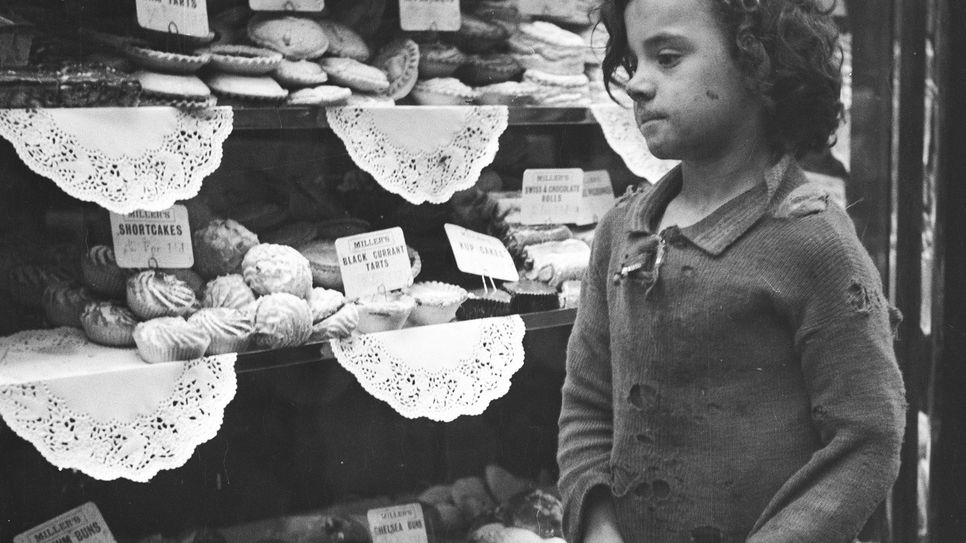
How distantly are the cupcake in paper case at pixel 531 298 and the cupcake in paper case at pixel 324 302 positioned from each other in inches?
12.6

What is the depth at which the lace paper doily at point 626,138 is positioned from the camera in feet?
6.27

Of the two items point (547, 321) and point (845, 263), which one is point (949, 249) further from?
point (845, 263)

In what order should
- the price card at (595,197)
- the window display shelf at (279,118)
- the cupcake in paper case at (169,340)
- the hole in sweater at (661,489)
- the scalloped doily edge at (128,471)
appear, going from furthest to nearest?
the price card at (595,197), the window display shelf at (279,118), the cupcake in paper case at (169,340), the scalloped doily edge at (128,471), the hole in sweater at (661,489)

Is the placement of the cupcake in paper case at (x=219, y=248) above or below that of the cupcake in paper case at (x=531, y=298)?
above

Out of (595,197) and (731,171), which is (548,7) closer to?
(595,197)

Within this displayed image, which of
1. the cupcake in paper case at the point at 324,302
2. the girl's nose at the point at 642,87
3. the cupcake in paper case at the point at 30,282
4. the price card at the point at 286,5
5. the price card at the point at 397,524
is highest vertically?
the price card at the point at 286,5

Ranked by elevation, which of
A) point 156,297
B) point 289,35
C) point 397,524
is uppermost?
point 289,35

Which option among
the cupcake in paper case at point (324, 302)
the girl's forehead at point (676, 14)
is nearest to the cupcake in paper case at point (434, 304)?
the cupcake in paper case at point (324, 302)

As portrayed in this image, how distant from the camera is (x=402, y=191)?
1.71m

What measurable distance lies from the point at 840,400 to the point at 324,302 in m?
0.88

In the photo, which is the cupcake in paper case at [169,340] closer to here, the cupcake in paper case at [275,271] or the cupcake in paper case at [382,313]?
the cupcake in paper case at [275,271]

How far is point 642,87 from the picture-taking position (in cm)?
99

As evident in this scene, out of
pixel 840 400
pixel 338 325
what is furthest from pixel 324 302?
pixel 840 400

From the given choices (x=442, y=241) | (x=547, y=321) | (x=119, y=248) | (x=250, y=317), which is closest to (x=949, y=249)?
(x=547, y=321)
